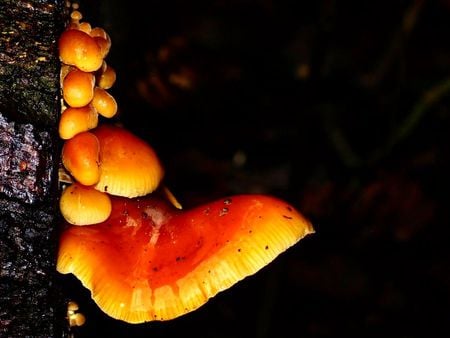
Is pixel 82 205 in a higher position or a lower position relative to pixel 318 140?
higher

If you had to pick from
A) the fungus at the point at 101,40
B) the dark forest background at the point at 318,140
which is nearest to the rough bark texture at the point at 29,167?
the fungus at the point at 101,40

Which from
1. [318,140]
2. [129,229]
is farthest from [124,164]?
[318,140]

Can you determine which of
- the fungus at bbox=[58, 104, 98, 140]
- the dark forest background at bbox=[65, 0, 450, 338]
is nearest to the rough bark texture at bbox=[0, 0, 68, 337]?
the fungus at bbox=[58, 104, 98, 140]

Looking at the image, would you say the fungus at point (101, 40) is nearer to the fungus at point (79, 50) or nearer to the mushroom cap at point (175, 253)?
the fungus at point (79, 50)

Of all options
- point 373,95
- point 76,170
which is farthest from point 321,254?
point 76,170

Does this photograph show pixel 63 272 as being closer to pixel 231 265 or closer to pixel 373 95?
pixel 231 265

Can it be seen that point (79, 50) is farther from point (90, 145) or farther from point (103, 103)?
point (90, 145)
